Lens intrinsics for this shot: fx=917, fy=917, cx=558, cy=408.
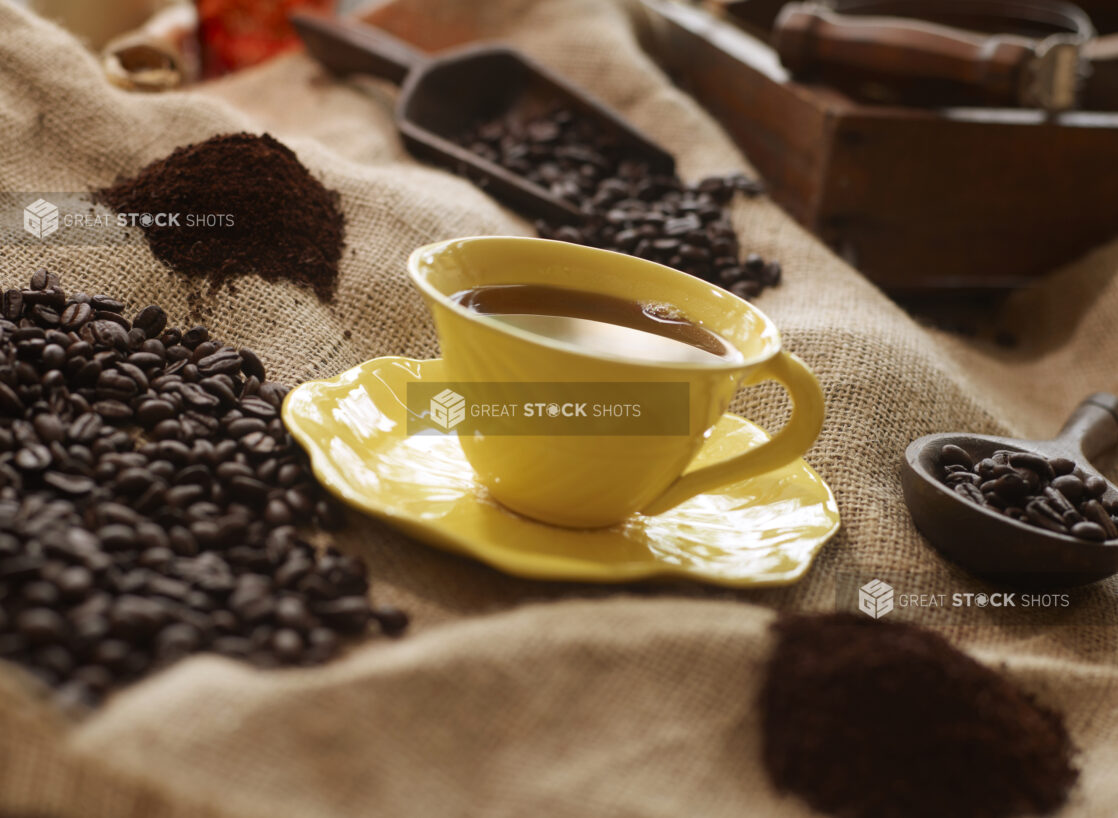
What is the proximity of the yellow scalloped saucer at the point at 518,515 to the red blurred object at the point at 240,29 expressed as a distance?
2.01 m

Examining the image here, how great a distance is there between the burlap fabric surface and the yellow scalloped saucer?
4 centimetres

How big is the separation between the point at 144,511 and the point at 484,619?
363mm

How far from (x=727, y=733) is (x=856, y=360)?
0.76 m

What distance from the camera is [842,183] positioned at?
202 centimetres

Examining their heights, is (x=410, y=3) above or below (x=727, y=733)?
above

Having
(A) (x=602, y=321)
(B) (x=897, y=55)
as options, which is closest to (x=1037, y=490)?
(A) (x=602, y=321)

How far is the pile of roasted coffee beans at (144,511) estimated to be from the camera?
781 mm

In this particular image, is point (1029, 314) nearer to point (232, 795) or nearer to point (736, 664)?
point (736, 664)

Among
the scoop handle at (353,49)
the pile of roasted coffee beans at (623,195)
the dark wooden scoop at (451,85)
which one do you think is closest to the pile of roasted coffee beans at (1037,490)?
the pile of roasted coffee beans at (623,195)

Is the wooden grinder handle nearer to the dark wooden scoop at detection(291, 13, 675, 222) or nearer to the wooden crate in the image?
the wooden crate

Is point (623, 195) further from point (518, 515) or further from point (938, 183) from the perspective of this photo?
point (518, 515)

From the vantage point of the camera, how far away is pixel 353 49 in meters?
2.33

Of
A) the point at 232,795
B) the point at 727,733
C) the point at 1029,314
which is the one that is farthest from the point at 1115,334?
the point at 232,795

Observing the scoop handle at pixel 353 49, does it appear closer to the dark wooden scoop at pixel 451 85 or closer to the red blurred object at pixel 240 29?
the dark wooden scoop at pixel 451 85
